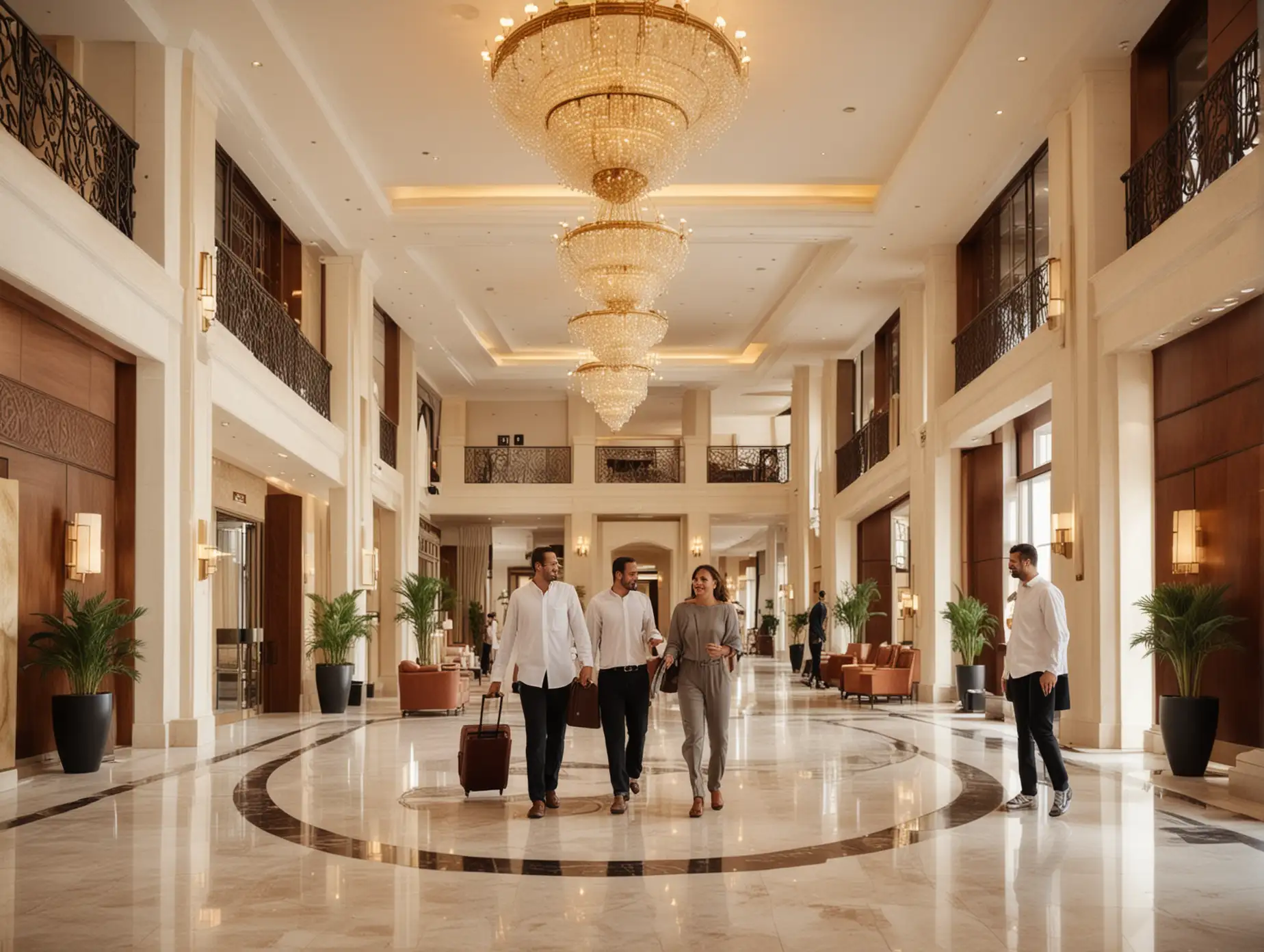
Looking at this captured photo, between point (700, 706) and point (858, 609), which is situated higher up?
point (700, 706)

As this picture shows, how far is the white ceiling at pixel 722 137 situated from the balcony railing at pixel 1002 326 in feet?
4.47

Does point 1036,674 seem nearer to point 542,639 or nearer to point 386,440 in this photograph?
point 542,639

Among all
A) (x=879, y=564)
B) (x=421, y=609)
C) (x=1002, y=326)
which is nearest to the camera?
(x=1002, y=326)

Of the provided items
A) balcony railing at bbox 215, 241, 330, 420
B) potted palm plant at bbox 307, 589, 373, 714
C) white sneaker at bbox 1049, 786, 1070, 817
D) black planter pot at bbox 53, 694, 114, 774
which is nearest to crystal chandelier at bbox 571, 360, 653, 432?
balcony railing at bbox 215, 241, 330, 420

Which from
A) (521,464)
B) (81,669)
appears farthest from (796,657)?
(81,669)

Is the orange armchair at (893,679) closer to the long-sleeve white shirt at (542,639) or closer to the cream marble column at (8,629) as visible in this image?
the long-sleeve white shirt at (542,639)

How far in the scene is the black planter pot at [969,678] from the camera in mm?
14484

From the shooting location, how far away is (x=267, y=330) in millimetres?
13555

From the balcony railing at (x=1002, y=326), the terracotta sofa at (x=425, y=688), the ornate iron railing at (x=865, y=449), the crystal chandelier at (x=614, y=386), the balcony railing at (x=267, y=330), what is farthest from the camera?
the ornate iron railing at (x=865, y=449)

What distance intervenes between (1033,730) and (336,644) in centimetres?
1006

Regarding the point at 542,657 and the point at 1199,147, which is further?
the point at 1199,147

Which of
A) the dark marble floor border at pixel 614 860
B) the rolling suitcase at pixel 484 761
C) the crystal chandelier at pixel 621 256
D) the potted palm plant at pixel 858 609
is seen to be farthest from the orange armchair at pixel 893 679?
the rolling suitcase at pixel 484 761

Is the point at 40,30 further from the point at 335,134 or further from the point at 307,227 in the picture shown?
the point at 307,227

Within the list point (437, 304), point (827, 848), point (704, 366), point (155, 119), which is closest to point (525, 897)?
point (827, 848)
